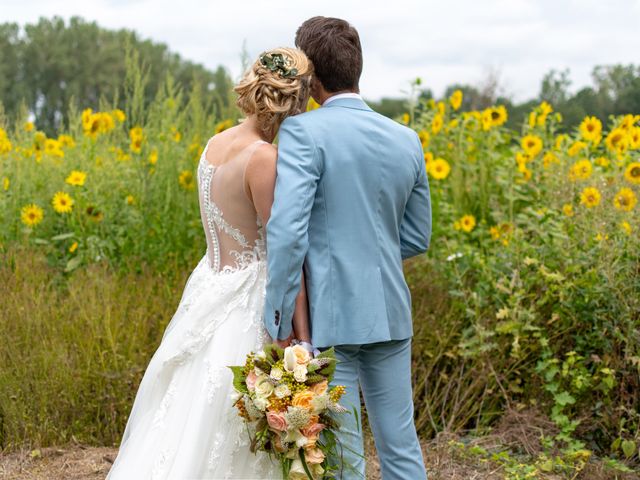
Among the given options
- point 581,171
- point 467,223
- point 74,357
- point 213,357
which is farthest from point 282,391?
point 581,171

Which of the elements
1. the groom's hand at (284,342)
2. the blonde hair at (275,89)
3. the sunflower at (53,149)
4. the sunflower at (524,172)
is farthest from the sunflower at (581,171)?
the sunflower at (53,149)

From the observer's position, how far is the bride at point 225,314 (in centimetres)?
247

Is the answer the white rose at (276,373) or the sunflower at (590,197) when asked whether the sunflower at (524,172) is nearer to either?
the sunflower at (590,197)

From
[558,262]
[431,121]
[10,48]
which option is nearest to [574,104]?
[431,121]

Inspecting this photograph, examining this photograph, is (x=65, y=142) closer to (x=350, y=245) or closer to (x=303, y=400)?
(x=350, y=245)

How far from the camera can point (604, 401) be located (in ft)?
13.3

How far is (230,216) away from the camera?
2.62 meters

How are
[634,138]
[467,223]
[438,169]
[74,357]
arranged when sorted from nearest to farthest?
[74,357], [634,138], [467,223], [438,169]

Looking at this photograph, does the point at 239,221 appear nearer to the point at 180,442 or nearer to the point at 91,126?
the point at 180,442

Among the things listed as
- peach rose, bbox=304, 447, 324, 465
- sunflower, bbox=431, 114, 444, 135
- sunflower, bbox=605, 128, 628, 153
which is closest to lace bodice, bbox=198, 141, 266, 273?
peach rose, bbox=304, 447, 324, 465

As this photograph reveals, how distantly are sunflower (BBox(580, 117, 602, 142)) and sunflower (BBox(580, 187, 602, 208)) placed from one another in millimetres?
1375

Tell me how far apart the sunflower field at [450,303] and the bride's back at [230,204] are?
1494 millimetres

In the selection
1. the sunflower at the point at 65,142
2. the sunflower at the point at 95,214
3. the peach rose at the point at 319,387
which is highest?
the sunflower at the point at 65,142

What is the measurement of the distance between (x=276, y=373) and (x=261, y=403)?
93mm
